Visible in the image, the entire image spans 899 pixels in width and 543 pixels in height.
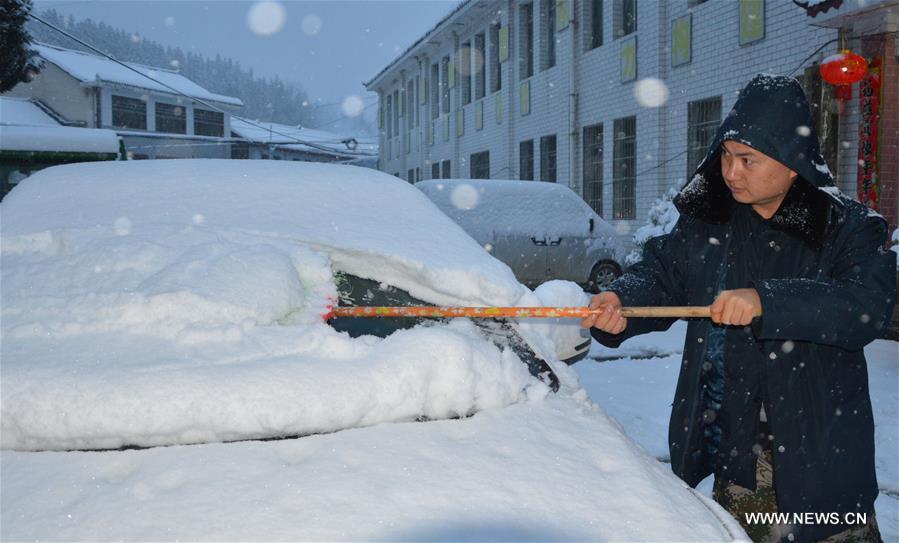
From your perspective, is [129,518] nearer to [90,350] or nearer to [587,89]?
[90,350]

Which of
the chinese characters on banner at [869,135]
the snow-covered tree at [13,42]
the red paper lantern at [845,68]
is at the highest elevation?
the snow-covered tree at [13,42]

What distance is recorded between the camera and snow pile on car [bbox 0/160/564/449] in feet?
5.72

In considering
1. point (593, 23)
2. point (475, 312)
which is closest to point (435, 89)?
point (593, 23)

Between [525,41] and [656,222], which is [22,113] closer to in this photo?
[525,41]

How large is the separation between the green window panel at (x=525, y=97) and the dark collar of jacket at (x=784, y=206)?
16.6 metres

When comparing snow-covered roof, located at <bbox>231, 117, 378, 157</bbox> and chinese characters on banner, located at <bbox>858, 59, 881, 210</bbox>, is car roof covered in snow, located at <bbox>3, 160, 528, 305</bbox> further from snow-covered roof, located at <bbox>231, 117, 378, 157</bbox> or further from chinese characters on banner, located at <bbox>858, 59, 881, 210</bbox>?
snow-covered roof, located at <bbox>231, 117, 378, 157</bbox>

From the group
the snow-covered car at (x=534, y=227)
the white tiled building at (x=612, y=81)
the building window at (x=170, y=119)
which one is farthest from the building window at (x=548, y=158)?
the building window at (x=170, y=119)

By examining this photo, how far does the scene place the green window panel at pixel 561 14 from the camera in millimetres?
16031

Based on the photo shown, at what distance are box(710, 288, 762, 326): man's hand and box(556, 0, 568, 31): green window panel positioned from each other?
49.9 feet

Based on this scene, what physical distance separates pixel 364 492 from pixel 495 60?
2050cm

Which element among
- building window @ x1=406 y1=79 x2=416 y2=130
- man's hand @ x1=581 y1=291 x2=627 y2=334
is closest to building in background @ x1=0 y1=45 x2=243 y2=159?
building window @ x1=406 y1=79 x2=416 y2=130

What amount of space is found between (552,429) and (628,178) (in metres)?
12.8

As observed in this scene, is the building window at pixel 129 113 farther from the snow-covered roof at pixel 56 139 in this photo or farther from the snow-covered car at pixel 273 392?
the snow-covered car at pixel 273 392

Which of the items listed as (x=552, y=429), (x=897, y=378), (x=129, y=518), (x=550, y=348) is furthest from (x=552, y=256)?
(x=129, y=518)
